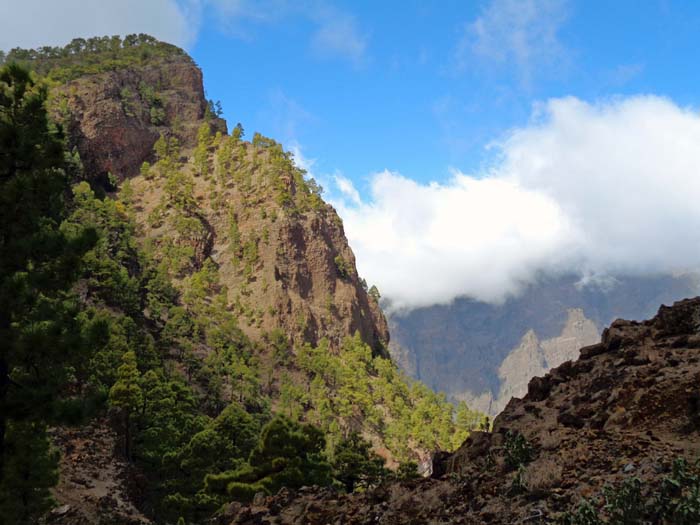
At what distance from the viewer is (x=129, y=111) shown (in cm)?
13150

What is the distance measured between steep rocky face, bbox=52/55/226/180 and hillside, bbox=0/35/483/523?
0.44 m

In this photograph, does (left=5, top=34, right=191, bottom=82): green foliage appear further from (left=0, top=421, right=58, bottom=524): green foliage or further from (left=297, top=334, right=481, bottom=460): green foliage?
(left=0, top=421, right=58, bottom=524): green foliage

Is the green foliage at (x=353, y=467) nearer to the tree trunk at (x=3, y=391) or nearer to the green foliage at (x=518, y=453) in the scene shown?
the green foliage at (x=518, y=453)

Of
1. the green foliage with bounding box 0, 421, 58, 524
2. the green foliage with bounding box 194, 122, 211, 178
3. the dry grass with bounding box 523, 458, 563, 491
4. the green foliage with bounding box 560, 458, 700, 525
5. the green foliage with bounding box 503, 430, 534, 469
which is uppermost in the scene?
the green foliage with bounding box 194, 122, 211, 178

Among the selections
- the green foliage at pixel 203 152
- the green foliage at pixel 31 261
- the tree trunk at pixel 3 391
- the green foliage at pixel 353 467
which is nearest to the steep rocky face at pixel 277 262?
the green foliage at pixel 203 152

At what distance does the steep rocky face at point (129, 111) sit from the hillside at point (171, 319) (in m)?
0.44

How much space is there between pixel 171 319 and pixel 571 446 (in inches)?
2929

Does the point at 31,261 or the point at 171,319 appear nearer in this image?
the point at 31,261

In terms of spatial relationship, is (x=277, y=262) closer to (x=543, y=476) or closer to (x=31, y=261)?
(x=31, y=261)

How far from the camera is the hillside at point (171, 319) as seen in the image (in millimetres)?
14445

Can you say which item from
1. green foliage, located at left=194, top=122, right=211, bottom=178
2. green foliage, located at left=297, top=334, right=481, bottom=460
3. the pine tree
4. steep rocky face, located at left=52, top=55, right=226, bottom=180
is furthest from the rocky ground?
green foliage, located at left=194, top=122, right=211, bottom=178

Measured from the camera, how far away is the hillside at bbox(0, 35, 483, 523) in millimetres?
14445

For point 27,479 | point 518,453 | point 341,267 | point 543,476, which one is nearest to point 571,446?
point 518,453

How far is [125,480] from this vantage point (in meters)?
39.4
